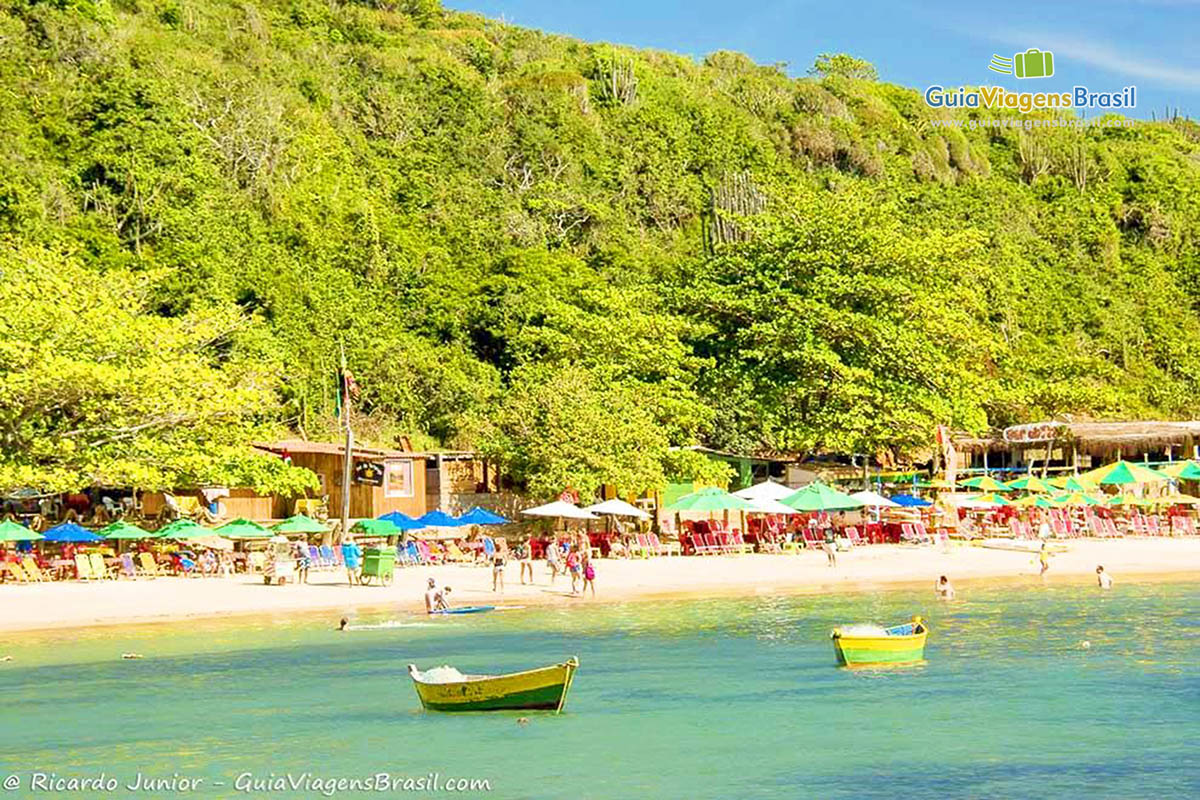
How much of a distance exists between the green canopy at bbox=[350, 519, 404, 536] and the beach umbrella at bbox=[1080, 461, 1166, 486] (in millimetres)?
24502

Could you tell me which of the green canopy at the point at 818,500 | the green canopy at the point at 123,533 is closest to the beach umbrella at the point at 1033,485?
the green canopy at the point at 818,500

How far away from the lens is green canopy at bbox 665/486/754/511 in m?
38.5

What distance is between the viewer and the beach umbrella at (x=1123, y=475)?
1834 inches

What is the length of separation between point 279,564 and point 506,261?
99.5ft

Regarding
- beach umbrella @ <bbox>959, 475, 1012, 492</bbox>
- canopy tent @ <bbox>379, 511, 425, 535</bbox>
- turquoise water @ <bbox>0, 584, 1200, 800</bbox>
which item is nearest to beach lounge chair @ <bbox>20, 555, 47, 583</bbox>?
turquoise water @ <bbox>0, 584, 1200, 800</bbox>

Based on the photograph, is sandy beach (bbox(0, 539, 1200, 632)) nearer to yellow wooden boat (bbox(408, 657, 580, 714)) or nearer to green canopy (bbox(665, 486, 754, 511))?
green canopy (bbox(665, 486, 754, 511))

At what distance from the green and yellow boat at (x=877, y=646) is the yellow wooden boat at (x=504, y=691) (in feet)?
18.5

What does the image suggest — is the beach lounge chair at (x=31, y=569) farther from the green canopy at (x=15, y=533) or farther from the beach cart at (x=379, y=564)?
the beach cart at (x=379, y=564)

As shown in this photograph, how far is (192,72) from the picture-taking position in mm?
66375

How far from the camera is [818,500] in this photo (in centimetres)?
3934

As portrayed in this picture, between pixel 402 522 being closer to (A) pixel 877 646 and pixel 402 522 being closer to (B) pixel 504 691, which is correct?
(A) pixel 877 646

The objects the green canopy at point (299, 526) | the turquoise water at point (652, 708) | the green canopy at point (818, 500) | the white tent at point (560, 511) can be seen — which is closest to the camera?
the turquoise water at point (652, 708)

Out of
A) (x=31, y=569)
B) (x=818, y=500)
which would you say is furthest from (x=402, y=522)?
(x=818, y=500)

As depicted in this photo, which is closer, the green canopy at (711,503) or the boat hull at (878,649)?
the boat hull at (878,649)
